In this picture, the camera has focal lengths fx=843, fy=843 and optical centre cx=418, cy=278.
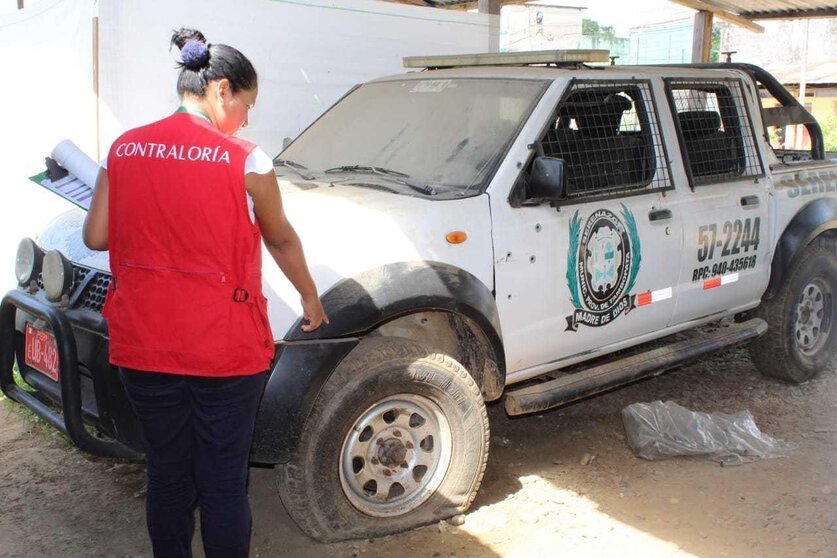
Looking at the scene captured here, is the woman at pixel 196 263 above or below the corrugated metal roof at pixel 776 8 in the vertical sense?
below

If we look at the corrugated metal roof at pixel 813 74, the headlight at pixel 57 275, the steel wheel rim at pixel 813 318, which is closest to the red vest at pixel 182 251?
the headlight at pixel 57 275

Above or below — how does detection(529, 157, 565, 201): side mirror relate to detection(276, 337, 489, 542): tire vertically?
above

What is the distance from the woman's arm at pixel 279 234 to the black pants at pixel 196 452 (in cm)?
32

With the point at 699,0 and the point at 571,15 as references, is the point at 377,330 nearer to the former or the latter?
the point at 699,0

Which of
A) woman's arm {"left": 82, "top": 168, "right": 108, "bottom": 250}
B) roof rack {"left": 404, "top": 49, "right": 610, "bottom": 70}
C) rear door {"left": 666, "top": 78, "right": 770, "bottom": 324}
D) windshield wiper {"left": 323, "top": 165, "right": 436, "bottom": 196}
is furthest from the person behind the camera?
rear door {"left": 666, "top": 78, "right": 770, "bottom": 324}

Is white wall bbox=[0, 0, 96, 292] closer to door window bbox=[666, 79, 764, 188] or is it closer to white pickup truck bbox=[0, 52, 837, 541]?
white pickup truck bbox=[0, 52, 837, 541]

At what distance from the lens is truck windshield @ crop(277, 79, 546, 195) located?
386 cm

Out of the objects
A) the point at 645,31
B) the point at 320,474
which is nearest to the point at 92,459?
the point at 320,474

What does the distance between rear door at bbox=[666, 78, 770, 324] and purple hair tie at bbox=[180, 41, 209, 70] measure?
281 centimetres

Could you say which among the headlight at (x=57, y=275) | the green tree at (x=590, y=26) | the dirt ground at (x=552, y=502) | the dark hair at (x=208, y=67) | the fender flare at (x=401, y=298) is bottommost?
the dirt ground at (x=552, y=502)

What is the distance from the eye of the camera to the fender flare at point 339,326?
3094 millimetres

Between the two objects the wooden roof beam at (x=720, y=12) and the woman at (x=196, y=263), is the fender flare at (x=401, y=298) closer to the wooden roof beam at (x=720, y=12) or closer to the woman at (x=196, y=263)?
the woman at (x=196, y=263)

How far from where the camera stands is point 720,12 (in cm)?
924

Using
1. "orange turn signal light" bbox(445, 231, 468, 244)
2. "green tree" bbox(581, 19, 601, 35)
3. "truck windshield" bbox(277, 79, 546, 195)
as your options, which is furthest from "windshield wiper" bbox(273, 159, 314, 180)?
"green tree" bbox(581, 19, 601, 35)
